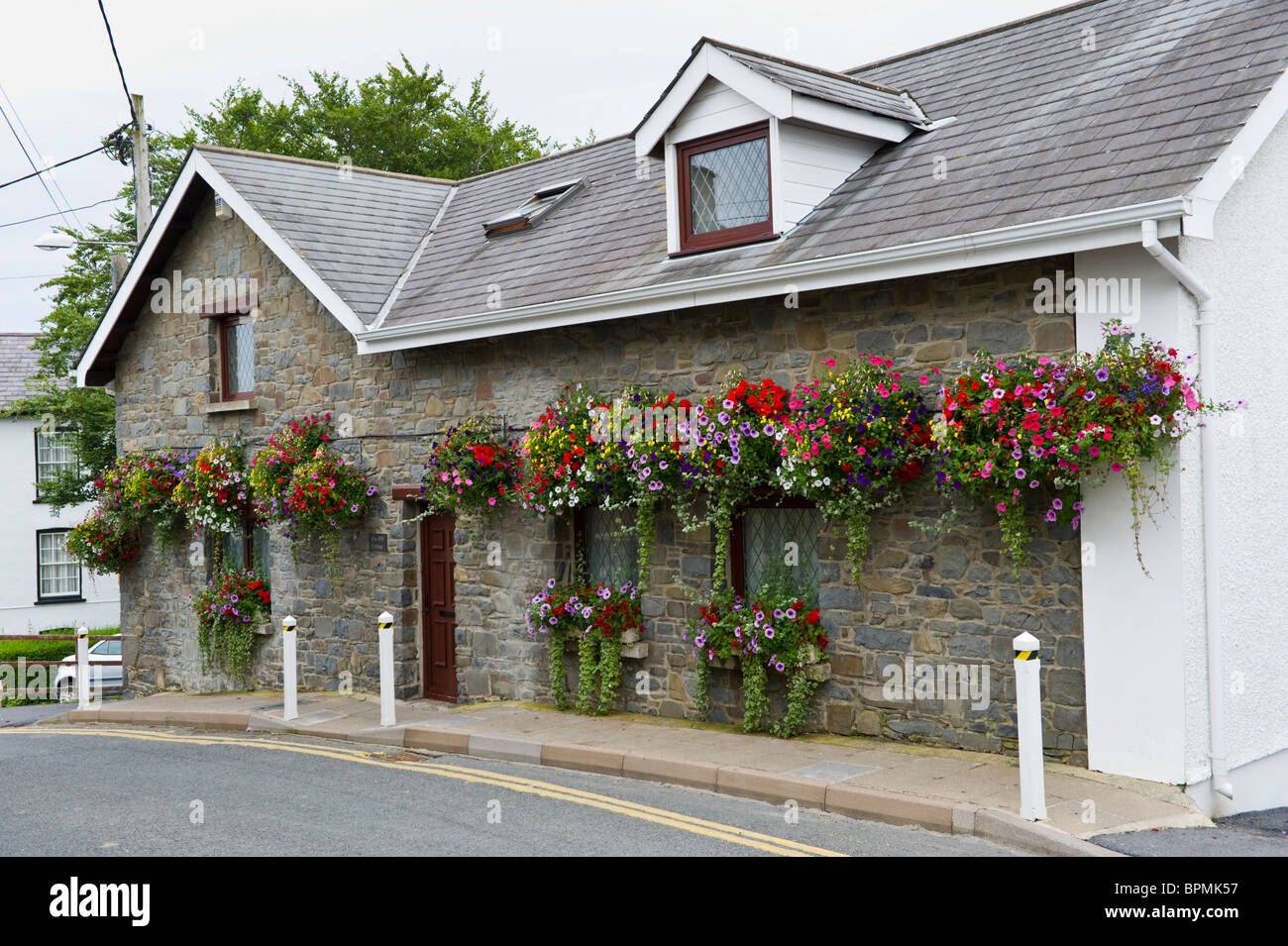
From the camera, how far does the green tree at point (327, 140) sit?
26641mm

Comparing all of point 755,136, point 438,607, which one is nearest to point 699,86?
point 755,136

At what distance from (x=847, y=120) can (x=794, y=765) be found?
18.2ft

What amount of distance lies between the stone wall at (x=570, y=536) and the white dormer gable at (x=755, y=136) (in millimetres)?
956

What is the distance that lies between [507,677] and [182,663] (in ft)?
22.5

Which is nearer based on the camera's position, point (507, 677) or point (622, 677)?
point (622, 677)

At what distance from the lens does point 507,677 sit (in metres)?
12.2

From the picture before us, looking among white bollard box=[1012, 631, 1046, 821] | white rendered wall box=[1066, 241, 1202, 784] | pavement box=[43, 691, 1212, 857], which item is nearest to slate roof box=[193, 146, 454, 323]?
pavement box=[43, 691, 1212, 857]

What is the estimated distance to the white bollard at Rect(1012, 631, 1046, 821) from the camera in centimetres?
691

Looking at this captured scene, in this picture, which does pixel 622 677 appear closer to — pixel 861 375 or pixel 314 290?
pixel 861 375

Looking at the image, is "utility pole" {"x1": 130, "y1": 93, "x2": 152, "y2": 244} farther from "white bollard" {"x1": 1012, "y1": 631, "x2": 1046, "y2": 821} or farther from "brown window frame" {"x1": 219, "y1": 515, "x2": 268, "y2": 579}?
"white bollard" {"x1": 1012, "y1": 631, "x2": 1046, "y2": 821}

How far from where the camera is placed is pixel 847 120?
10.3m

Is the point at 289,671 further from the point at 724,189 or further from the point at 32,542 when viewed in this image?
the point at 32,542

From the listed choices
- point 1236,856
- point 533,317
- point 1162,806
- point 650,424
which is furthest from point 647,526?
point 1236,856

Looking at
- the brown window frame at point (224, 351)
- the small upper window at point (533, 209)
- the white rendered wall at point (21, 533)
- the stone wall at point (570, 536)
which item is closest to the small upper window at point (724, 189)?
the stone wall at point (570, 536)
